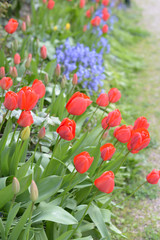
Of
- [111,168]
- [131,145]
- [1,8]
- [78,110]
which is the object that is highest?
[1,8]

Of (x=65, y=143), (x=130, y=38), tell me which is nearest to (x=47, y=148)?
(x=65, y=143)

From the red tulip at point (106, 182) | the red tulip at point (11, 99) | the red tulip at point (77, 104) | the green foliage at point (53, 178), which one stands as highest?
the red tulip at point (77, 104)

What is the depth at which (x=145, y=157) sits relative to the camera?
11.1ft

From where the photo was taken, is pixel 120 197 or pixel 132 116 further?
pixel 132 116

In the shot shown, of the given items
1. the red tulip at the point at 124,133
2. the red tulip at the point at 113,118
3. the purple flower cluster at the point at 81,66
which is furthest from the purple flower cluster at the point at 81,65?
the red tulip at the point at 124,133

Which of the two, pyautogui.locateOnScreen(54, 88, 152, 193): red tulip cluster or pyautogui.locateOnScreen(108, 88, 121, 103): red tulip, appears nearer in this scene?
pyautogui.locateOnScreen(54, 88, 152, 193): red tulip cluster

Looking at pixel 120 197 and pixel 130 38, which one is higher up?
pixel 130 38

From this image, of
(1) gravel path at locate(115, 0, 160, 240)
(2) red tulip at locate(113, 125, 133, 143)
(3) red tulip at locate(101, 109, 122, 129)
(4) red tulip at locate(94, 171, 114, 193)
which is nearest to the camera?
(4) red tulip at locate(94, 171, 114, 193)

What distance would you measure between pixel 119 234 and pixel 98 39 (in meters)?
2.97

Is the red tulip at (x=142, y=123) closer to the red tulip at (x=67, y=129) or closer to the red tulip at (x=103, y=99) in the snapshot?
the red tulip at (x=103, y=99)

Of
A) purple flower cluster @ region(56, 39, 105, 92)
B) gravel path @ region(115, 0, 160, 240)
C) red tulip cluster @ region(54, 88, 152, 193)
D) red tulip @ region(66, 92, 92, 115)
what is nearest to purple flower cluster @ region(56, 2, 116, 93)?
purple flower cluster @ region(56, 39, 105, 92)

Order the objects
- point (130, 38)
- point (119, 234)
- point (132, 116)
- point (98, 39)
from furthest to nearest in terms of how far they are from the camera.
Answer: point (130, 38) < point (98, 39) < point (132, 116) < point (119, 234)

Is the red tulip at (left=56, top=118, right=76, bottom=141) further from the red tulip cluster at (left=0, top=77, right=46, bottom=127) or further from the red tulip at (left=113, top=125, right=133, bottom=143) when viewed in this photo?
the red tulip at (left=113, top=125, right=133, bottom=143)

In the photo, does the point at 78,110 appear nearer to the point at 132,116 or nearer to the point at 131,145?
the point at 131,145
